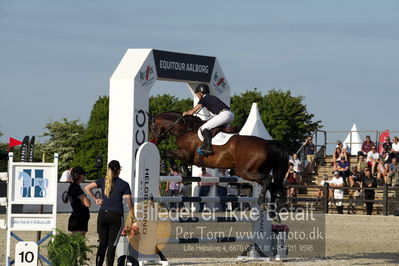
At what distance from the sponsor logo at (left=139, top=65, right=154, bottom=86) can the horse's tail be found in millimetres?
9242

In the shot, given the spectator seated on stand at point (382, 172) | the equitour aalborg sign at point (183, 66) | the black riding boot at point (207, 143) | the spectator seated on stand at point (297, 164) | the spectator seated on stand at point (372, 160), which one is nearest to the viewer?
the black riding boot at point (207, 143)

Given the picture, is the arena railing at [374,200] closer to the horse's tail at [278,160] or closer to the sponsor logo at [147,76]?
the sponsor logo at [147,76]

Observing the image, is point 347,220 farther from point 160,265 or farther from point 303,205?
point 160,265

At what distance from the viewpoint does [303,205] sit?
1016 inches

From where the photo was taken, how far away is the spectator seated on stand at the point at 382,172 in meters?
26.1

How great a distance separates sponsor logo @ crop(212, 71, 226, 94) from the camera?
23.3m

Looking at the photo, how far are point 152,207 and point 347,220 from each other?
40.0ft

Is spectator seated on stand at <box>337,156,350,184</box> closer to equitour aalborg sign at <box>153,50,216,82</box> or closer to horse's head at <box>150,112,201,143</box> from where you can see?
equitour aalborg sign at <box>153,50,216,82</box>

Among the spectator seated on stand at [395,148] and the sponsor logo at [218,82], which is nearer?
the sponsor logo at [218,82]

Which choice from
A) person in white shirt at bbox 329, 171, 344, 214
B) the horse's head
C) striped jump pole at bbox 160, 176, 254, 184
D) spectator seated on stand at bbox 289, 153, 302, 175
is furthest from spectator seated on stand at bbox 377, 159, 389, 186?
the horse's head

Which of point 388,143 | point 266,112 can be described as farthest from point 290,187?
point 266,112

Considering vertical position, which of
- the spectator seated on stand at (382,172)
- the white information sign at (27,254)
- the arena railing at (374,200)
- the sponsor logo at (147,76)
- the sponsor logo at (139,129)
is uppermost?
the sponsor logo at (147,76)

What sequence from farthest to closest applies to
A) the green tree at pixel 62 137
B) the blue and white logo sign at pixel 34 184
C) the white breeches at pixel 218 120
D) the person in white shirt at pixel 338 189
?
1. the green tree at pixel 62 137
2. the person in white shirt at pixel 338 189
3. the white breeches at pixel 218 120
4. the blue and white logo sign at pixel 34 184

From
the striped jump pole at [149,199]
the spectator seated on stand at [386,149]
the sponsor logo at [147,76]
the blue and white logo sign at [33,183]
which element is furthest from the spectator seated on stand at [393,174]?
the blue and white logo sign at [33,183]
